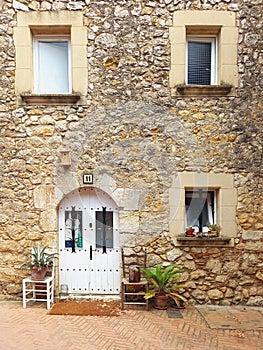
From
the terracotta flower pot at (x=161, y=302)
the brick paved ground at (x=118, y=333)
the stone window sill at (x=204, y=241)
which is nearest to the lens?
the brick paved ground at (x=118, y=333)

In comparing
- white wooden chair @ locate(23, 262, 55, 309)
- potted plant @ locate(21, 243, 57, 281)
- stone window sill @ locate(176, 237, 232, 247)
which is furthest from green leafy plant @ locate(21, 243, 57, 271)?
stone window sill @ locate(176, 237, 232, 247)

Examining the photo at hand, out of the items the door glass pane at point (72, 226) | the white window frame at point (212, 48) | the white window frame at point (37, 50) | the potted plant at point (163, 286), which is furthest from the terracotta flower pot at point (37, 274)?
the white window frame at point (212, 48)

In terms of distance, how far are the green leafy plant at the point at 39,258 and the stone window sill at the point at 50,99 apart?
2.51 m

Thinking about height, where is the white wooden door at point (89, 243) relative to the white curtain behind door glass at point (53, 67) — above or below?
below

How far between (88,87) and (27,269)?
3.37 m

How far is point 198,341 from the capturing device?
3.78 metres

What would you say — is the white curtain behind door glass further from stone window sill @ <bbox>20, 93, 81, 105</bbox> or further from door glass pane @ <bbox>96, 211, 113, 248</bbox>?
door glass pane @ <bbox>96, 211, 113, 248</bbox>

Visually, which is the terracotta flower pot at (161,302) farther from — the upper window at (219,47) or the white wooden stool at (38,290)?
the upper window at (219,47)

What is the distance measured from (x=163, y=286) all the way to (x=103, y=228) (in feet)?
4.75

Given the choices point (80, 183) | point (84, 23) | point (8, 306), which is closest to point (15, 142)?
point (80, 183)

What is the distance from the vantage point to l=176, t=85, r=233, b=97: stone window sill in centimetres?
502

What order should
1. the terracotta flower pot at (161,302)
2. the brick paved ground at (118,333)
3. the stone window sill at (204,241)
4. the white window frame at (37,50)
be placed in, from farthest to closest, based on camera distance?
the white window frame at (37,50) → the stone window sill at (204,241) → the terracotta flower pot at (161,302) → the brick paved ground at (118,333)

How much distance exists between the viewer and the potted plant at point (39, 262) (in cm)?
483

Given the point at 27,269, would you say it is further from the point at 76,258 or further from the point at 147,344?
the point at 147,344
